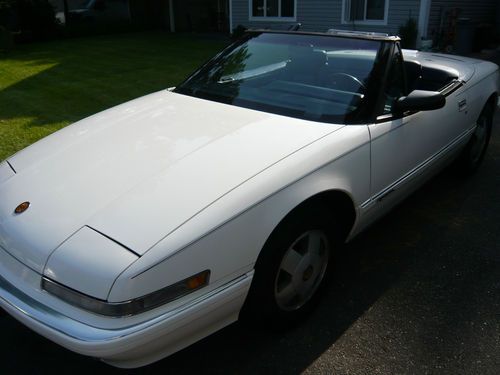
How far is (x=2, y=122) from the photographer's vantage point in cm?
616

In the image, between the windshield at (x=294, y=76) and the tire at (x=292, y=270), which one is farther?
the windshield at (x=294, y=76)

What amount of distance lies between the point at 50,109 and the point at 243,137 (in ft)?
17.1

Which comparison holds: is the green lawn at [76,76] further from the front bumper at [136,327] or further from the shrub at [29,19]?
the front bumper at [136,327]

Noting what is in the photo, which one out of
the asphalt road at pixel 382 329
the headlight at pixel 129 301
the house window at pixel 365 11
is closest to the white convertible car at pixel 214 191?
the headlight at pixel 129 301

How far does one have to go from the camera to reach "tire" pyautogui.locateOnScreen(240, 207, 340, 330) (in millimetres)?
2234

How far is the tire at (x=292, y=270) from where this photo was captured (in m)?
2.23

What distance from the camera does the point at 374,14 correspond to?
42.4 ft

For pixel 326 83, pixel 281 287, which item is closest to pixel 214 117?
pixel 326 83

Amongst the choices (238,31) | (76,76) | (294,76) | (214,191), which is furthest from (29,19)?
(214,191)

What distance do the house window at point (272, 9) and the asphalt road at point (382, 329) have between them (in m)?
12.5

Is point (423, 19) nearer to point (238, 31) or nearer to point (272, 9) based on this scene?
point (272, 9)

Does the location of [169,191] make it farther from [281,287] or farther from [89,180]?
[281,287]

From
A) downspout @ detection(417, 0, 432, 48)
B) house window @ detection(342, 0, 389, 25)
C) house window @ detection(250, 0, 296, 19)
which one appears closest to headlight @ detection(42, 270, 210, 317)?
downspout @ detection(417, 0, 432, 48)

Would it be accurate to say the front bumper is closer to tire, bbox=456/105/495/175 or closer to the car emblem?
the car emblem
